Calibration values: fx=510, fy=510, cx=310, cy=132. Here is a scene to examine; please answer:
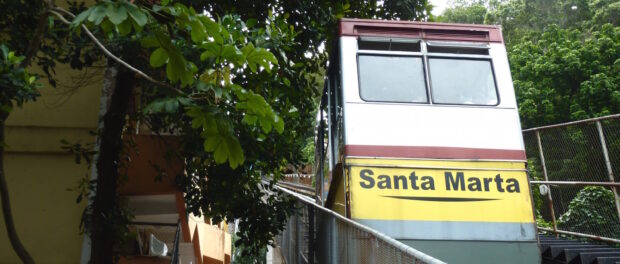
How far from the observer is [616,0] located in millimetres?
24766

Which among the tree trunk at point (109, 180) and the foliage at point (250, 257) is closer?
the tree trunk at point (109, 180)

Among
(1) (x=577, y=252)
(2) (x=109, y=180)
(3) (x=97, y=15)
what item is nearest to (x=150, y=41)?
Answer: (3) (x=97, y=15)

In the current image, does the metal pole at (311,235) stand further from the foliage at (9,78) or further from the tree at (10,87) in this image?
the foliage at (9,78)

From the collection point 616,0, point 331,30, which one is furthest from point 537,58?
point 331,30

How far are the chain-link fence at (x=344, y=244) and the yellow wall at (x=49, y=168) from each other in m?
2.85

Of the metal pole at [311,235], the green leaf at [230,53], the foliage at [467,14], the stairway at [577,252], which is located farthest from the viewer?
the foliage at [467,14]

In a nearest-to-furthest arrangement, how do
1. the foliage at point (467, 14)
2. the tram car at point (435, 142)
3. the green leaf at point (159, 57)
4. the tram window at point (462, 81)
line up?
the green leaf at point (159, 57), the tram car at point (435, 142), the tram window at point (462, 81), the foliage at point (467, 14)

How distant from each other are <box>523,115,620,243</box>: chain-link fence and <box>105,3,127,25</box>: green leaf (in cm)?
601

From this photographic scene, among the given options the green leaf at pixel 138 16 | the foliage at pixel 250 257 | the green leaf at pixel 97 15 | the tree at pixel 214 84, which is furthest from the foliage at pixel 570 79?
Result: the green leaf at pixel 97 15

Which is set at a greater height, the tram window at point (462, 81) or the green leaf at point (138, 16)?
the tram window at point (462, 81)

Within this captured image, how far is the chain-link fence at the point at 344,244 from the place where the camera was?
3.05 metres

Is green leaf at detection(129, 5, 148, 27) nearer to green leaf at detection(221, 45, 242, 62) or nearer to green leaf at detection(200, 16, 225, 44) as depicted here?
green leaf at detection(200, 16, 225, 44)

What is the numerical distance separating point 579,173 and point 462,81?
289 cm

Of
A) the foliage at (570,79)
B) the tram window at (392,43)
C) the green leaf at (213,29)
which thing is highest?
the foliage at (570,79)
